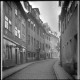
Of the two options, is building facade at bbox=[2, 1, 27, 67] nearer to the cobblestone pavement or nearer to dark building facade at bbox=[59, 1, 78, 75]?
the cobblestone pavement

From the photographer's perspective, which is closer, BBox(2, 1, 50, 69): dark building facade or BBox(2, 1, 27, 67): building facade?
BBox(2, 1, 50, 69): dark building facade

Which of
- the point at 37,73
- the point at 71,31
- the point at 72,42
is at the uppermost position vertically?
the point at 71,31

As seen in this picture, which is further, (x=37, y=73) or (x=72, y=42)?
(x=37, y=73)

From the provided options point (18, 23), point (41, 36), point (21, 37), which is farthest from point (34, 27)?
point (18, 23)

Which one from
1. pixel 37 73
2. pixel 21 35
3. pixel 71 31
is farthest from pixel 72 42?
pixel 37 73

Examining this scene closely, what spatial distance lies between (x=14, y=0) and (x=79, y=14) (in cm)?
242

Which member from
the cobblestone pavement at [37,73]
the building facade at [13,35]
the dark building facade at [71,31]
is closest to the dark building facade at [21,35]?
the building facade at [13,35]

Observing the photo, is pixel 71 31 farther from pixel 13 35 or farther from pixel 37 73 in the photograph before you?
pixel 37 73

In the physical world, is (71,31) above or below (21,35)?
above

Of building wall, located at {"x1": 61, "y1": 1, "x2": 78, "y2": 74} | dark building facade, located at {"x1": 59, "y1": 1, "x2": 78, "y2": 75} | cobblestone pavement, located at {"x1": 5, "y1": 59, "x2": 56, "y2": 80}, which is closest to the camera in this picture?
dark building facade, located at {"x1": 59, "y1": 1, "x2": 78, "y2": 75}

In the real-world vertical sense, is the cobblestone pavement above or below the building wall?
below

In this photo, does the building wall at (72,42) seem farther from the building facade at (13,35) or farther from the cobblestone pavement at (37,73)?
the building facade at (13,35)

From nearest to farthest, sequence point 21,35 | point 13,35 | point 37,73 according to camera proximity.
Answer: point 13,35, point 21,35, point 37,73

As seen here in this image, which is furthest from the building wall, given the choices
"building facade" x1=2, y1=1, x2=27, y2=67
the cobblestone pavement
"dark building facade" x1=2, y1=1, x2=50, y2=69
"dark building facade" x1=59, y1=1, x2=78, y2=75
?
"building facade" x1=2, y1=1, x2=27, y2=67
